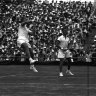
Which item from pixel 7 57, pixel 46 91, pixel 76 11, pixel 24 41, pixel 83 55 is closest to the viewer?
pixel 46 91

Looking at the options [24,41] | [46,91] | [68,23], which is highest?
[68,23]

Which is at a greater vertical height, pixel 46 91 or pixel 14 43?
pixel 14 43

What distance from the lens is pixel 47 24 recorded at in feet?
94.5

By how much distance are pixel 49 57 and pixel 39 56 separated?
593 mm

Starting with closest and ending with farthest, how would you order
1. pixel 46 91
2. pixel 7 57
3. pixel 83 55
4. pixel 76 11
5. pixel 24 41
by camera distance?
pixel 46 91 < pixel 24 41 < pixel 83 55 < pixel 7 57 < pixel 76 11

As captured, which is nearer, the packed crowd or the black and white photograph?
the black and white photograph

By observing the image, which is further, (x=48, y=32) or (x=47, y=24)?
(x=47, y=24)

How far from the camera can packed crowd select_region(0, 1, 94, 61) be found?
2661 cm

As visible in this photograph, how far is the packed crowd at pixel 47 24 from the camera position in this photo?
26609mm

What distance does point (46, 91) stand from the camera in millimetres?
10359

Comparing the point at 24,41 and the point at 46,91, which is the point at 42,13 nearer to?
the point at 24,41

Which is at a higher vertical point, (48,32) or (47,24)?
(47,24)

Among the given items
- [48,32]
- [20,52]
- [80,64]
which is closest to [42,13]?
[48,32]

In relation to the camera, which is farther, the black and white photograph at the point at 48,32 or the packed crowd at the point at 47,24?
the packed crowd at the point at 47,24
